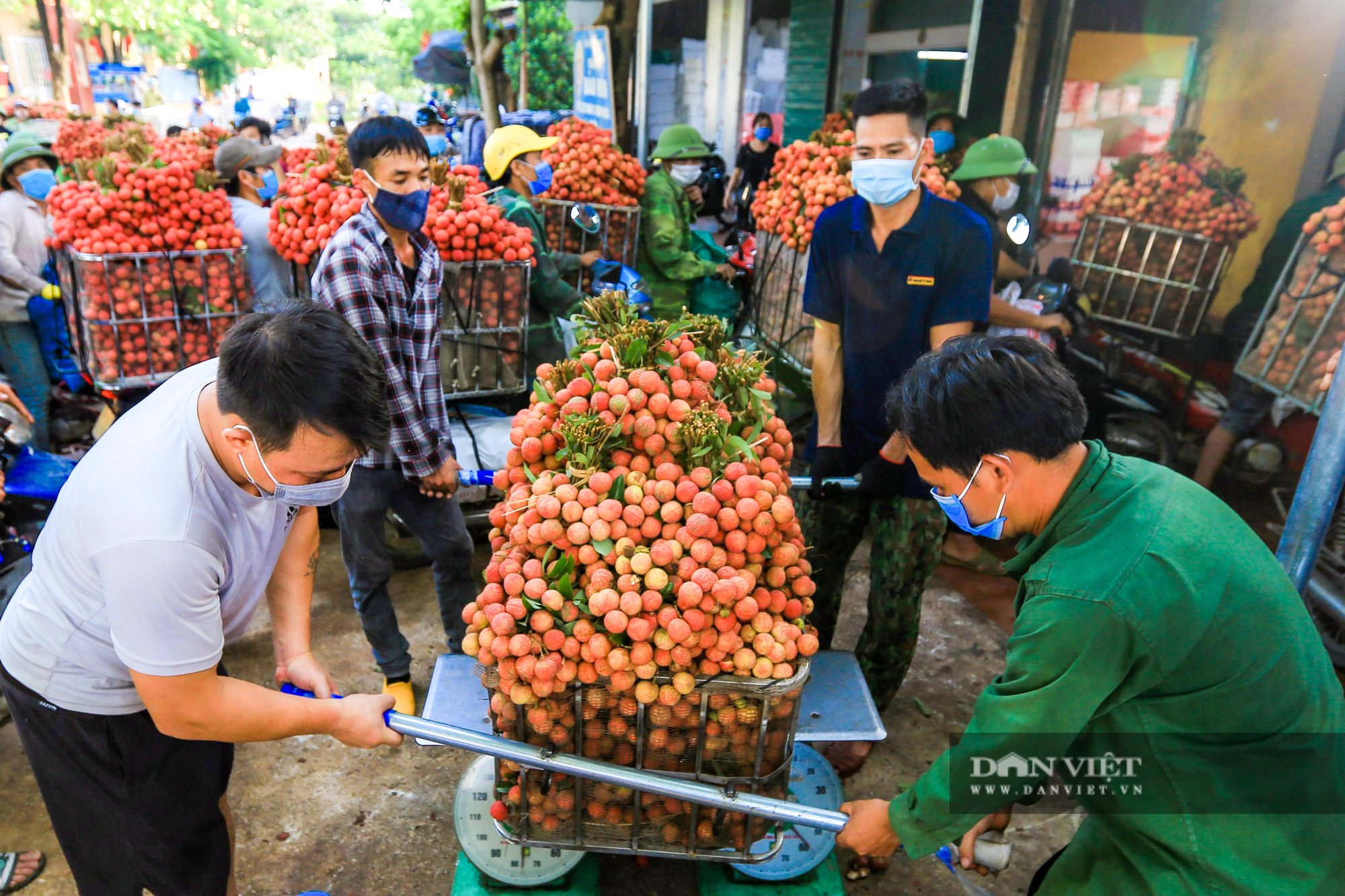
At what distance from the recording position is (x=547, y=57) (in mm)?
14484

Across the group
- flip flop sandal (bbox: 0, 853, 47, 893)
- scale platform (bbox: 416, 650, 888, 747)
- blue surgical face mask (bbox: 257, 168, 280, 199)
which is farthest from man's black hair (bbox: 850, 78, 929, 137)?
blue surgical face mask (bbox: 257, 168, 280, 199)

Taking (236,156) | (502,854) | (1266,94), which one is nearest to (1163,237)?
(1266,94)

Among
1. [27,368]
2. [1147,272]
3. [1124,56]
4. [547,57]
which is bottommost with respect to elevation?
[27,368]

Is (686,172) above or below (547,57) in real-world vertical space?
below

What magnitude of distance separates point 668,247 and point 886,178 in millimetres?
2933

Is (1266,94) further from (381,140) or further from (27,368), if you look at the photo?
(27,368)

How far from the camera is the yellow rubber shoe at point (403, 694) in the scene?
3422 millimetres

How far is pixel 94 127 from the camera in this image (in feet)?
30.6

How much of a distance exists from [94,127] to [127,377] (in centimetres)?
680

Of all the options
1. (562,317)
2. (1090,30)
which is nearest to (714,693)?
(562,317)

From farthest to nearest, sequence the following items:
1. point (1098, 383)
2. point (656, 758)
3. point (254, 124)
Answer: point (254, 124), point (1098, 383), point (656, 758)

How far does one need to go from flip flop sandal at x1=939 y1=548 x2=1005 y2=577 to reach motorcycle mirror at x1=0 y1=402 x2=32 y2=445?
14.3ft

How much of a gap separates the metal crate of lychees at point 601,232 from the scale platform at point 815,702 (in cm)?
349

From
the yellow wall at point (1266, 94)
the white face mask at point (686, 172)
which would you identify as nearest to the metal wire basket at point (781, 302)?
the white face mask at point (686, 172)
